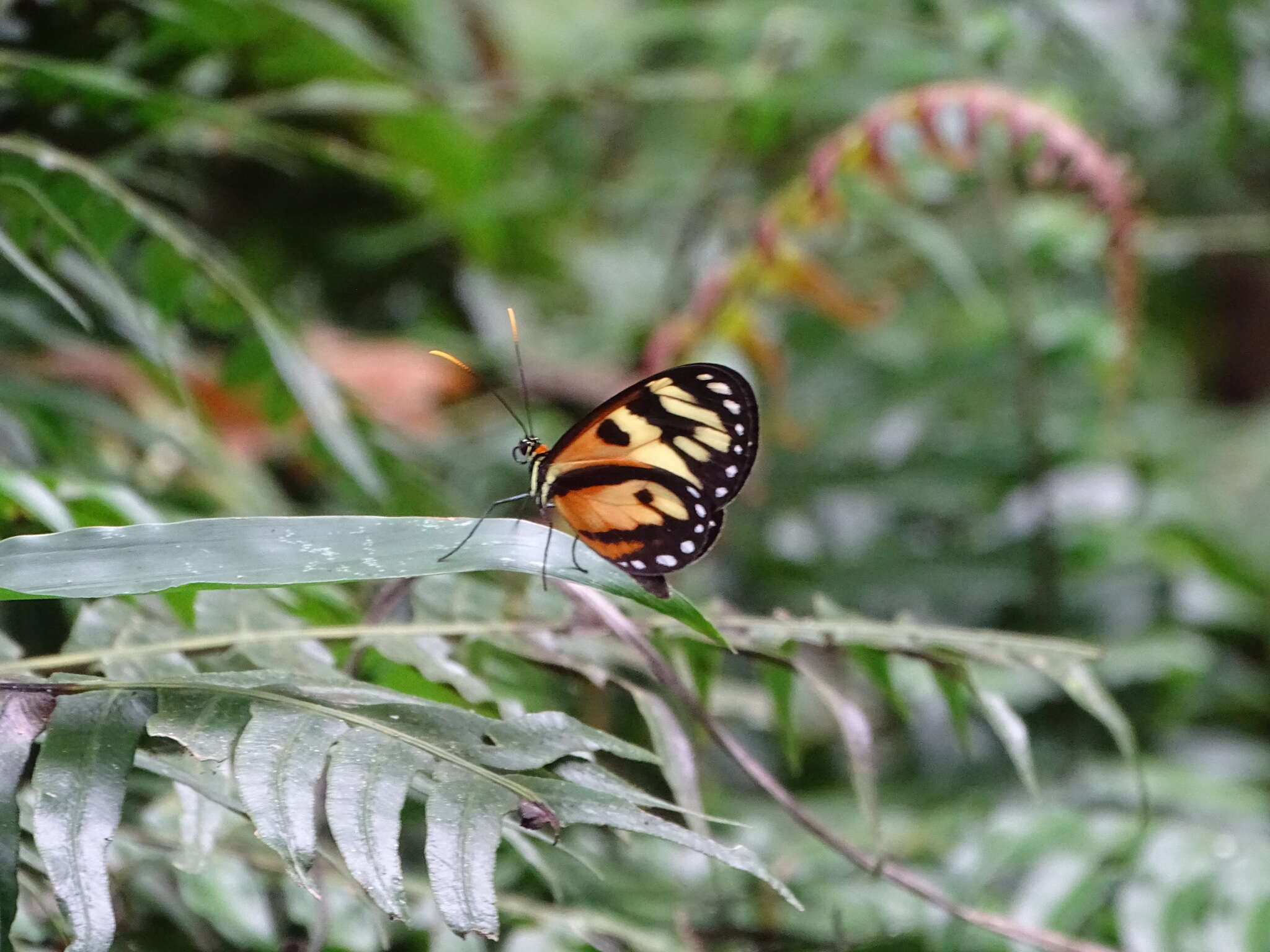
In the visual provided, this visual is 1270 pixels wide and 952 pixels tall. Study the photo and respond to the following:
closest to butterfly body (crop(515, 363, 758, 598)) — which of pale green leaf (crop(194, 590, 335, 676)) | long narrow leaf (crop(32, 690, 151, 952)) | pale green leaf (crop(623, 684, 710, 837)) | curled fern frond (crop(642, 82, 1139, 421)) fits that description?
pale green leaf (crop(623, 684, 710, 837))

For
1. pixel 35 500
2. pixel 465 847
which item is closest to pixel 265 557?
pixel 465 847

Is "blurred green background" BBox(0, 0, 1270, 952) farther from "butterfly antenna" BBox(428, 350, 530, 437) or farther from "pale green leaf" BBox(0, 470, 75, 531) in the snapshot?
"butterfly antenna" BBox(428, 350, 530, 437)

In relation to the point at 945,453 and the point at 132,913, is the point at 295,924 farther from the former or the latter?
the point at 945,453

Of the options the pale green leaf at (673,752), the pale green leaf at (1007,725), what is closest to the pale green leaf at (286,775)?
the pale green leaf at (673,752)

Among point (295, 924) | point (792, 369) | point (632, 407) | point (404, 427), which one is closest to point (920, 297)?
point (792, 369)

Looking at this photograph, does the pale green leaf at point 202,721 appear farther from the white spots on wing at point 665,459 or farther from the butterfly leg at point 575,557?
the white spots on wing at point 665,459

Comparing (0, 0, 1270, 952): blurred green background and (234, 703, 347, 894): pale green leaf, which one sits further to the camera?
(0, 0, 1270, 952): blurred green background
